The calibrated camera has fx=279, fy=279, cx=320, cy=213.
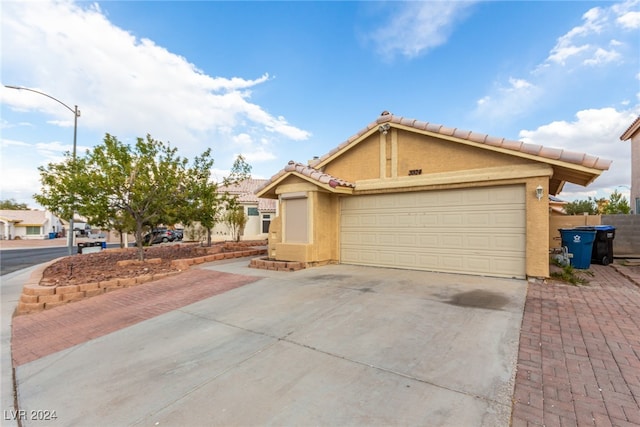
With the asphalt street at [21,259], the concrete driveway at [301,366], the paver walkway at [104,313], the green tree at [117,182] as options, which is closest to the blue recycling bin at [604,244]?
the concrete driveway at [301,366]

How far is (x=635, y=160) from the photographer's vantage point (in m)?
15.2

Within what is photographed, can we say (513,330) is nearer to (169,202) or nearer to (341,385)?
(341,385)

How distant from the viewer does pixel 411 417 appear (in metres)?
2.41

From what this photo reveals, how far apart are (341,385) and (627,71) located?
576 inches

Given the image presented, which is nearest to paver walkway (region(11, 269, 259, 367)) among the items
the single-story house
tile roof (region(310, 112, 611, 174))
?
tile roof (region(310, 112, 611, 174))

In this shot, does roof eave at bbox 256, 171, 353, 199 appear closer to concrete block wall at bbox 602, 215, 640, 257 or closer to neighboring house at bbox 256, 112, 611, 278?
neighboring house at bbox 256, 112, 611, 278

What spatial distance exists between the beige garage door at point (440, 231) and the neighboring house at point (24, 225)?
5370 cm

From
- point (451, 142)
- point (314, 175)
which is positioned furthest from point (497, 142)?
point (314, 175)

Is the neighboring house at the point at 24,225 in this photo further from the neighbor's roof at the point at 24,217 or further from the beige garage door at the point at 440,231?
the beige garage door at the point at 440,231

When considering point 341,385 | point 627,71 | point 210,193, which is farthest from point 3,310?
point 627,71

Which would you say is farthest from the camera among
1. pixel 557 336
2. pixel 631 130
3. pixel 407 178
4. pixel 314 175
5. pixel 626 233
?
pixel 631 130

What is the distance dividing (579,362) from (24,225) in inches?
2579

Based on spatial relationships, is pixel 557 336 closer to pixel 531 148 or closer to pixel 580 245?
pixel 531 148

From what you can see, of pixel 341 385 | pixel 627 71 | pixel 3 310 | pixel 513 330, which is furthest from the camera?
pixel 627 71
